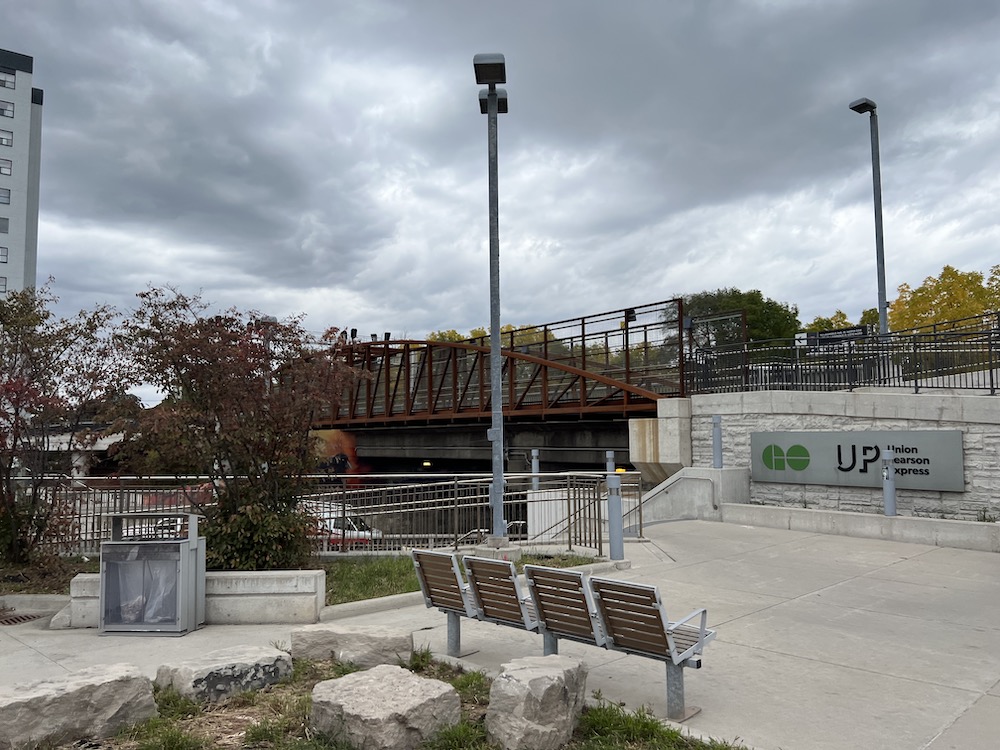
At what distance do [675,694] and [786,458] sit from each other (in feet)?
42.9

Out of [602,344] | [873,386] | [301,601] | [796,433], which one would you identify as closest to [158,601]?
[301,601]

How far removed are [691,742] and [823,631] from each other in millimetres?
3514

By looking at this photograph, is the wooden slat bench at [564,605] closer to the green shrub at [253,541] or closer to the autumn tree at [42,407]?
the green shrub at [253,541]

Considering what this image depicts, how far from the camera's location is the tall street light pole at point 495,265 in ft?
38.3

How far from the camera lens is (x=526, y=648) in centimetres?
698

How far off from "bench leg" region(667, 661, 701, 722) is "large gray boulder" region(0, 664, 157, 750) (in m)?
3.49

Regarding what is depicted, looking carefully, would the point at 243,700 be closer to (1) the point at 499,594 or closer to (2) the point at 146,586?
(1) the point at 499,594

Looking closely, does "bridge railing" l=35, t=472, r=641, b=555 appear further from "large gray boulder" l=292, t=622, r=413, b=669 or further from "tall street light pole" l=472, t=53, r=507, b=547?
"large gray boulder" l=292, t=622, r=413, b=669

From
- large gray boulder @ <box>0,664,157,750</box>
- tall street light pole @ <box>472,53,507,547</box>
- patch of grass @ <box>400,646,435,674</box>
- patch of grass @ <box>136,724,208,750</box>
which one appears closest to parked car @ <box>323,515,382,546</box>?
tall street light pole @ <box>472,53,507,547</box>

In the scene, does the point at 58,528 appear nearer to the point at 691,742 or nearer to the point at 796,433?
the point at 691,742

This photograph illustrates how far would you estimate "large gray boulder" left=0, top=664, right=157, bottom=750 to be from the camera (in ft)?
14.9

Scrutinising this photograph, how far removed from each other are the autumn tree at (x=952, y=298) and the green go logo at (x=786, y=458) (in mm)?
24738

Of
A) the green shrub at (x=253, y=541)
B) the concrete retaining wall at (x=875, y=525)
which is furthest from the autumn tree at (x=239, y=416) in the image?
the concrete retaining wall at (x=875, y=525)

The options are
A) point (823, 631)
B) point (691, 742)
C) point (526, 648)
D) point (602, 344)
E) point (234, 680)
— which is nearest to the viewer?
point (691, 742)
